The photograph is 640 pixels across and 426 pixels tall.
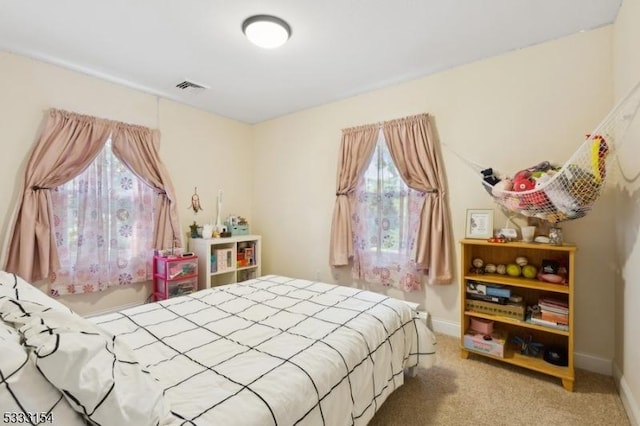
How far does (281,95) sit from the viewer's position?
126 inches

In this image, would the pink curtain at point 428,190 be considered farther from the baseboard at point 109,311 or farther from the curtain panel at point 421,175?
the baseboard at point 109,311

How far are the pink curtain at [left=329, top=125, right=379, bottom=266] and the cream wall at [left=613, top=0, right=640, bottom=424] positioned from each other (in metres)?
1.84

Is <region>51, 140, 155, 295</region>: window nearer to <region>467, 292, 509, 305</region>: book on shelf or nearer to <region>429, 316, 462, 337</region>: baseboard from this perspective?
<region>429, 316, 462, 337</region>: baseboard

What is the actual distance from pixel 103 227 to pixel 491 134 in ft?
12.1

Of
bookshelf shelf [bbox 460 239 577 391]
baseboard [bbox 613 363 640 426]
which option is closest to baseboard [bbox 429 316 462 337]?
bookshelf shelf [bbox 460 239 577 391]

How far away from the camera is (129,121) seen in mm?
2975

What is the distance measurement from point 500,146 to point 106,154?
12.0 feet

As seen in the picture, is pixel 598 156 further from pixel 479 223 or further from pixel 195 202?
pixel 195 202

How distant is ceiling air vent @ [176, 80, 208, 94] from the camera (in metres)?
2.87

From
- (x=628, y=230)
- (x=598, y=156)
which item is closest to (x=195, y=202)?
(x=598, y=156)

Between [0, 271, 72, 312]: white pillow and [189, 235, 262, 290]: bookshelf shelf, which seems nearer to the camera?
[0, 271, 72, 312]: white pillow

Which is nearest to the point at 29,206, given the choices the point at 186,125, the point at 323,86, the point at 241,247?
the point at 186,125

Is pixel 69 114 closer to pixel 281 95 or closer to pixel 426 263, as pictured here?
pixel 281 95

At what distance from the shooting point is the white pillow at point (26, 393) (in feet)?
2.00
